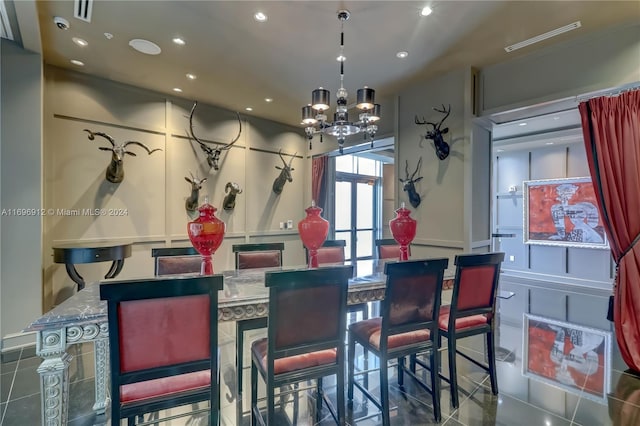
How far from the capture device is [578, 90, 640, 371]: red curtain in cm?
273

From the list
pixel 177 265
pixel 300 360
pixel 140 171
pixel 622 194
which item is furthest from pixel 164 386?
pixel 622 194

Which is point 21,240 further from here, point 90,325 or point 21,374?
point 90,325

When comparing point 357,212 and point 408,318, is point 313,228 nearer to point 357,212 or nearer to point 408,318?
point 408,318

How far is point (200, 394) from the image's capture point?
1.52 m

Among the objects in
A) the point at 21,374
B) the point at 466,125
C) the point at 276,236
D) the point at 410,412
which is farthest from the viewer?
the point at 276,236

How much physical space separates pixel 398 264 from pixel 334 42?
246 centimetres

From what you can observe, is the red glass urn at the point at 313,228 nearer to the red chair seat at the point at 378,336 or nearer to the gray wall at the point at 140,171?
the red chair seat at the point at 378,336

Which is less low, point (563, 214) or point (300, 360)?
point (563, 214)

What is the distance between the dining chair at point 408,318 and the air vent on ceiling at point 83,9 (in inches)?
129

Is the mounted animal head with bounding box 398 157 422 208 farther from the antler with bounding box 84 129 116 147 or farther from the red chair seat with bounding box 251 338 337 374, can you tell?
the antler with bounding box 84 129 116 147

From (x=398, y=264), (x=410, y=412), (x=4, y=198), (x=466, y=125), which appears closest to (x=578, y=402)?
(x=410, y=412)

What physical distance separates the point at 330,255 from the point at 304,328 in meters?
1.66

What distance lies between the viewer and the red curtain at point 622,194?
8.96ft

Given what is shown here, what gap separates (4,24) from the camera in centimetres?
279
